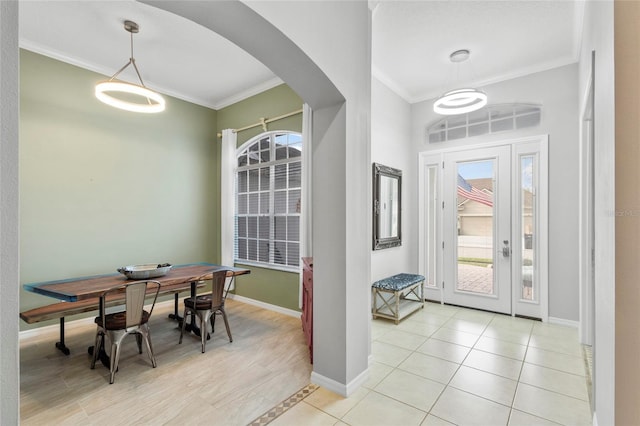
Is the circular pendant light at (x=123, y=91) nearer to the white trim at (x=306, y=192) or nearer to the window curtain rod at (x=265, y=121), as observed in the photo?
Result: the window curtain rod at (x=265, y=121)

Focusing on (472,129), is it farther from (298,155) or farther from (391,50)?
(298,155)

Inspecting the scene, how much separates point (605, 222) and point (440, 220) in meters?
3.28

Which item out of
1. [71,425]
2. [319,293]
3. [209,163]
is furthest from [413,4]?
[71,425]

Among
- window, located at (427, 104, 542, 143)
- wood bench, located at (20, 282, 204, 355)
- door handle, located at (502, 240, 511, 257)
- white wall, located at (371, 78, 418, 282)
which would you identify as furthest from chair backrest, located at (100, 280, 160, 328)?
window, located at (427, 104, 542, 143)

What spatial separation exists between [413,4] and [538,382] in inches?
141

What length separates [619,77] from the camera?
125cm

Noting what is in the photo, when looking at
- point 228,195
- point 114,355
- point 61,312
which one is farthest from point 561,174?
point 61,312

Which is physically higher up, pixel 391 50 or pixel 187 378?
pixel 391 50

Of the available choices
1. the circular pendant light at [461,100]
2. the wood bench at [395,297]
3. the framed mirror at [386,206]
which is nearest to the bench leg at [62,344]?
the wood bench at [395,297]

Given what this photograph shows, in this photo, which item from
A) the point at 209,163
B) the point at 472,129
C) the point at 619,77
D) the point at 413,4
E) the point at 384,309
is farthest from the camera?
the point at 209,163

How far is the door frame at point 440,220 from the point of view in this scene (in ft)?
12.9

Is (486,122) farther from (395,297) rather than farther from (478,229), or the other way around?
(395,297)

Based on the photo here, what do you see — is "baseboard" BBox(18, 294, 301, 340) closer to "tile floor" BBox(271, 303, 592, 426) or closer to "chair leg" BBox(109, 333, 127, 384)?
"tile floor" BBox(271, 303, 592, 426)

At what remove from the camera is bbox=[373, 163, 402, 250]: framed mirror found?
4.18m
